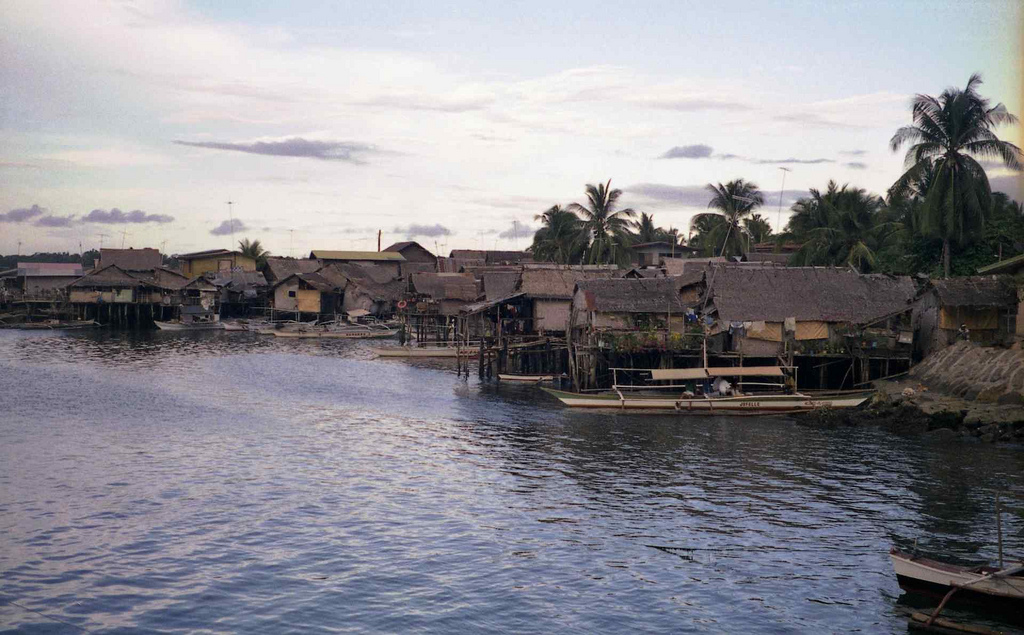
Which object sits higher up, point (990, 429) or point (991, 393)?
point (991, 393)

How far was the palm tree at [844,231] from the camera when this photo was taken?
55562 millimetres

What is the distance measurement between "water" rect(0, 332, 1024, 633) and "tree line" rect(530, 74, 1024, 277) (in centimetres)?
1719

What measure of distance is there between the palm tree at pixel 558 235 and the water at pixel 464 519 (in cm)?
3728

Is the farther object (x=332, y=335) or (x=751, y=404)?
(x=332, y=335)

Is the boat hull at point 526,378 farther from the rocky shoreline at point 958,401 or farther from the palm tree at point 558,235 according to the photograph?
the palm tree at point 558,235

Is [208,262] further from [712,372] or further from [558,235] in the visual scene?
[712,372]

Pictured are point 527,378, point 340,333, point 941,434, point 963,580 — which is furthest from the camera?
point 340,333

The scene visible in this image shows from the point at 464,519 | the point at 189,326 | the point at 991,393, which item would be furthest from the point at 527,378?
the point at 189,326

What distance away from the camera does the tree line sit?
44.5 metres

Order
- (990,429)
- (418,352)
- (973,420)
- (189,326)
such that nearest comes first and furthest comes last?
(990,429), (973,420), (418,352), (189,326)

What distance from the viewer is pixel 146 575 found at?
19.6m

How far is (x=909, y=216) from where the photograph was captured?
180ft

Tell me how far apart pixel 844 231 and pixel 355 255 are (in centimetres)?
6128

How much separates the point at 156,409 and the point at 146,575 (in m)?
22.3
